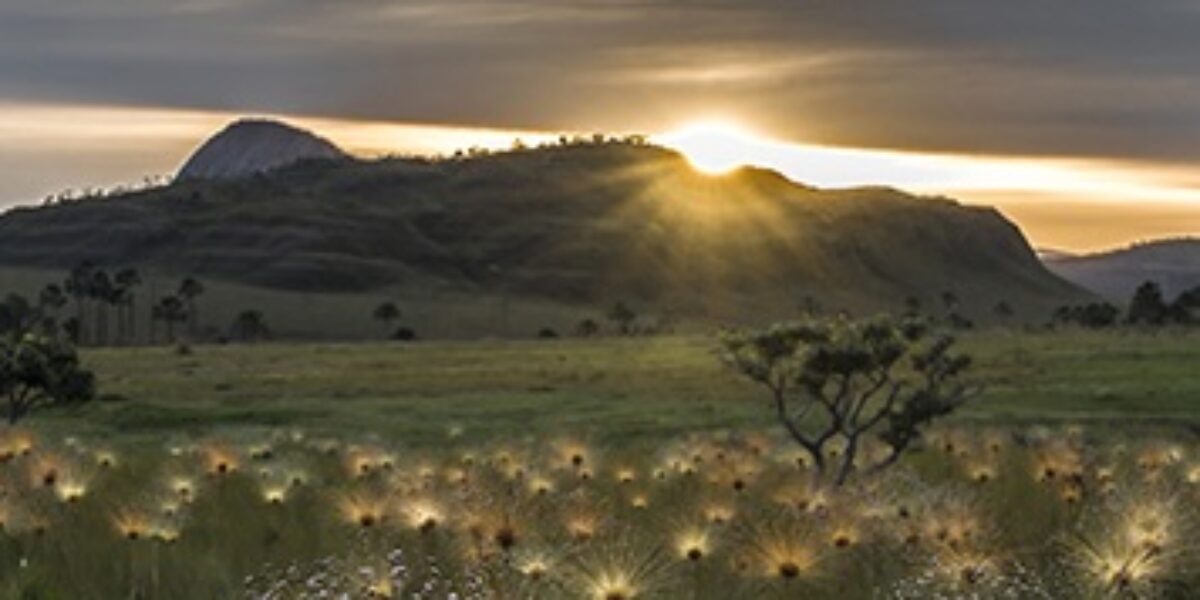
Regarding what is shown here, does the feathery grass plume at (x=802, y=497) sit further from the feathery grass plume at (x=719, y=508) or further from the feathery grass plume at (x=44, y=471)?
the feathery grass plume at (x=44, y=471)

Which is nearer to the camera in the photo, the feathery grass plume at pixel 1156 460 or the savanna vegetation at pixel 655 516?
the savanna vegetation at pixel 655 516

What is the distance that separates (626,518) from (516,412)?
5146 cm

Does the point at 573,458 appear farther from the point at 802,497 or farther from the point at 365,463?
the point at 802,497

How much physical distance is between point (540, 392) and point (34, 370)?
34.1m

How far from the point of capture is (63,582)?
14.8 m

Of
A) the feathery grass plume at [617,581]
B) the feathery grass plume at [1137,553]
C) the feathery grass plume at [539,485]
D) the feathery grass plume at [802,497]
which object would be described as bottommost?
the feathery grass plume at [539,485]

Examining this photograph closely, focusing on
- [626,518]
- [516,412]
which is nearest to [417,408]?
[516,412]

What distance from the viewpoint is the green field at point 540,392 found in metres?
61.6

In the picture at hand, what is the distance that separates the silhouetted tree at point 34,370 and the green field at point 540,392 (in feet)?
7.13

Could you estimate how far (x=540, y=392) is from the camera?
85.5m

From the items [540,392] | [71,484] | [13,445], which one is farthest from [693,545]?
[540,392]

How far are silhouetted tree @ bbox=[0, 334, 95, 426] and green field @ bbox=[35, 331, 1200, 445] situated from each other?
85.6 inches

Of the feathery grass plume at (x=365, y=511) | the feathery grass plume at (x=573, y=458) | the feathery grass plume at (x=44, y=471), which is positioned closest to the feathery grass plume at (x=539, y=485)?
the feathery grass plume at (x=573, y=458)

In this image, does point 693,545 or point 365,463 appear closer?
point 693,545
